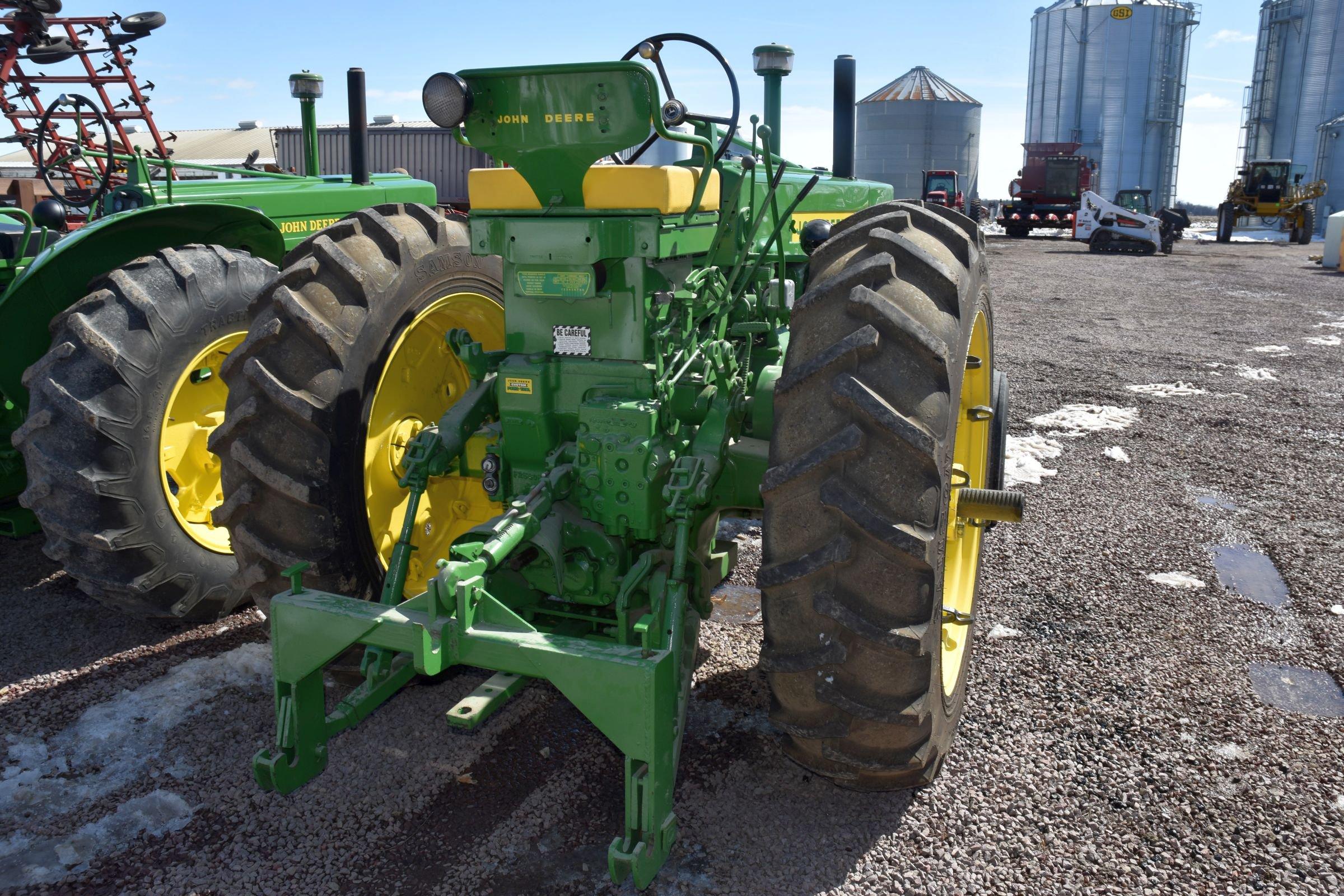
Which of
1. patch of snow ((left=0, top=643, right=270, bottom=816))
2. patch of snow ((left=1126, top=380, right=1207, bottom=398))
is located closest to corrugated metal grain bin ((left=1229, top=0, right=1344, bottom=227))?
patch of snow ((left=1126, top=380, right=1207, bottom=398))

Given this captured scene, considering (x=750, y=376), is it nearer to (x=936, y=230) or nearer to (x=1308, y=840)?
(x=936, y=230)

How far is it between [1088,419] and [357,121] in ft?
18.6

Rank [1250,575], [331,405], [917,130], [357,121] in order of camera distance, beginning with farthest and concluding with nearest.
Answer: [917,130]
[357,121]
[1250,575]
[331,405]

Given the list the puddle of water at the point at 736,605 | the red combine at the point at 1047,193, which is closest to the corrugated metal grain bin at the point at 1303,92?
the red combine at the point at 1047,193

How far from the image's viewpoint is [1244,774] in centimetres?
325

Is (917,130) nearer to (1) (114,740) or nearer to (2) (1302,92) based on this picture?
(2) (1302,92)

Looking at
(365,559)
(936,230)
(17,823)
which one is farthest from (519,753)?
(936,230)

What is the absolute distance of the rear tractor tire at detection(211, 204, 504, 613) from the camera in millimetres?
3170

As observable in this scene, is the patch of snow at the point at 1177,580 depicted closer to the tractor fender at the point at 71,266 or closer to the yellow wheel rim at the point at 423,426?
the yellow wheel rim at the point at 423,426

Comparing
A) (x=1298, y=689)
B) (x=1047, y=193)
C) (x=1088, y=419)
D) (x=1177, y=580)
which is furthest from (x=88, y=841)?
(x=1047, y=193)

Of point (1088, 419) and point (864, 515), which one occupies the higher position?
point (864, 515)

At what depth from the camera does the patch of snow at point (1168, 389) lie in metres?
8.86

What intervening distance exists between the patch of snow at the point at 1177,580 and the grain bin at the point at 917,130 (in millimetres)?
30731

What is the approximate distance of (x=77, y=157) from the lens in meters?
5.95
